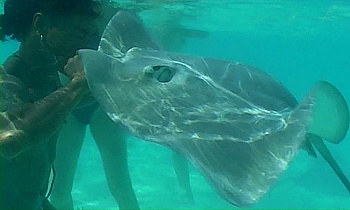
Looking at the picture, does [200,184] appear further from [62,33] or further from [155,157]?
[62,33]

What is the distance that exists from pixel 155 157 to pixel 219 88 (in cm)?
1166

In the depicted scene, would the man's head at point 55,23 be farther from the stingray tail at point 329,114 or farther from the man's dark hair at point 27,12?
the stingray tail at point 329,114

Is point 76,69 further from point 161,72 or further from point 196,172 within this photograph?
point 196,172

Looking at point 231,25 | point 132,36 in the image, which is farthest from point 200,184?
point 231,25

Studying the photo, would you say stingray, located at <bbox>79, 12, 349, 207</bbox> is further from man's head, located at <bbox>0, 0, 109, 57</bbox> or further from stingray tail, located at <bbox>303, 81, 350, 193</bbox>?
man's head, located at <bbox>0, 0, 109, 57</bbox>

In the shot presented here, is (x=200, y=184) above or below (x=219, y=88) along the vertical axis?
below

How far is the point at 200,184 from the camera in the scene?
12039 mm

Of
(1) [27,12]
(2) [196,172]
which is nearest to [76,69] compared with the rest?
(1) [27,12]

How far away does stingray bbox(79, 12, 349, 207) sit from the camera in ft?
8.32

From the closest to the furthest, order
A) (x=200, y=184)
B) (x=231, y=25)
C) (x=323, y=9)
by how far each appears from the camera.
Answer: (x=200, y=184)
(x=323, y=9)
(x=231, y=25)

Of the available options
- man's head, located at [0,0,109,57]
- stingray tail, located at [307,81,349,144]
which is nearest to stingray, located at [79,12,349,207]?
stingray tail, located at [307,81,349,144]

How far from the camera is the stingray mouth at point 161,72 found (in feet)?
10.6

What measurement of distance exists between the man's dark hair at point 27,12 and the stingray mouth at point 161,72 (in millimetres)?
1582

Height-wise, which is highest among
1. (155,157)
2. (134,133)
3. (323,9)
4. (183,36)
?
(134,133)
